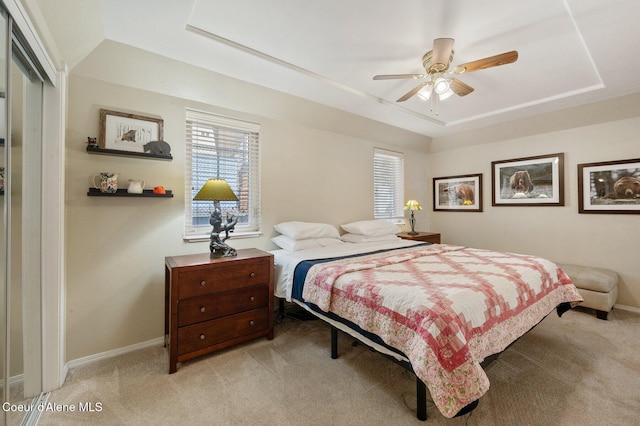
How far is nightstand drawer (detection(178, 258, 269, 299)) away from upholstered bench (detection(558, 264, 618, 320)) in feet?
11.6

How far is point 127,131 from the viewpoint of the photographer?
7.31 ft

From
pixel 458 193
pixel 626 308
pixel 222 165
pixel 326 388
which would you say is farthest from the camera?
pixel 458 193

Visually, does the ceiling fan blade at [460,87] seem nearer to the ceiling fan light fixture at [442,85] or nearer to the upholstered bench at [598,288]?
the ceiling fan light fixture at [442,85]

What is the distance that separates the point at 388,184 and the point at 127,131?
369 cm

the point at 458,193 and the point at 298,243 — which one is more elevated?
the point at 458,193

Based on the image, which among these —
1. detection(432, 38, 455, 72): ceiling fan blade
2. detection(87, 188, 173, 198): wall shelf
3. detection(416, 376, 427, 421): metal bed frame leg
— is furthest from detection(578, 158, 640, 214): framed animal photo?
detection(87, 188, 173, 198): wall shelf

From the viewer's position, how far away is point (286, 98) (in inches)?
117

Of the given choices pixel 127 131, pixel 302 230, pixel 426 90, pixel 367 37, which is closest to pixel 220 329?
pixel 302 230

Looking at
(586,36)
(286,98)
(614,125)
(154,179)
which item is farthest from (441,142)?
(154,179)

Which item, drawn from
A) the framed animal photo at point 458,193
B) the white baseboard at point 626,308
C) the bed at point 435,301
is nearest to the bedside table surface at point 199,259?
the bed at point 435,301

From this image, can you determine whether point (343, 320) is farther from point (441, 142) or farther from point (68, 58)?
point (441, 142)

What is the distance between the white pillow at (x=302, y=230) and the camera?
2.90m

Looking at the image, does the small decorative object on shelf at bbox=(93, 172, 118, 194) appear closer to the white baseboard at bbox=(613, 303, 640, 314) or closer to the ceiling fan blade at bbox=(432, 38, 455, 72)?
the ceiling fan blade at bbox=(432, 38, 455, 72)

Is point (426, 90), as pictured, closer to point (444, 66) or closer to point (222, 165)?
point (444, 66)
